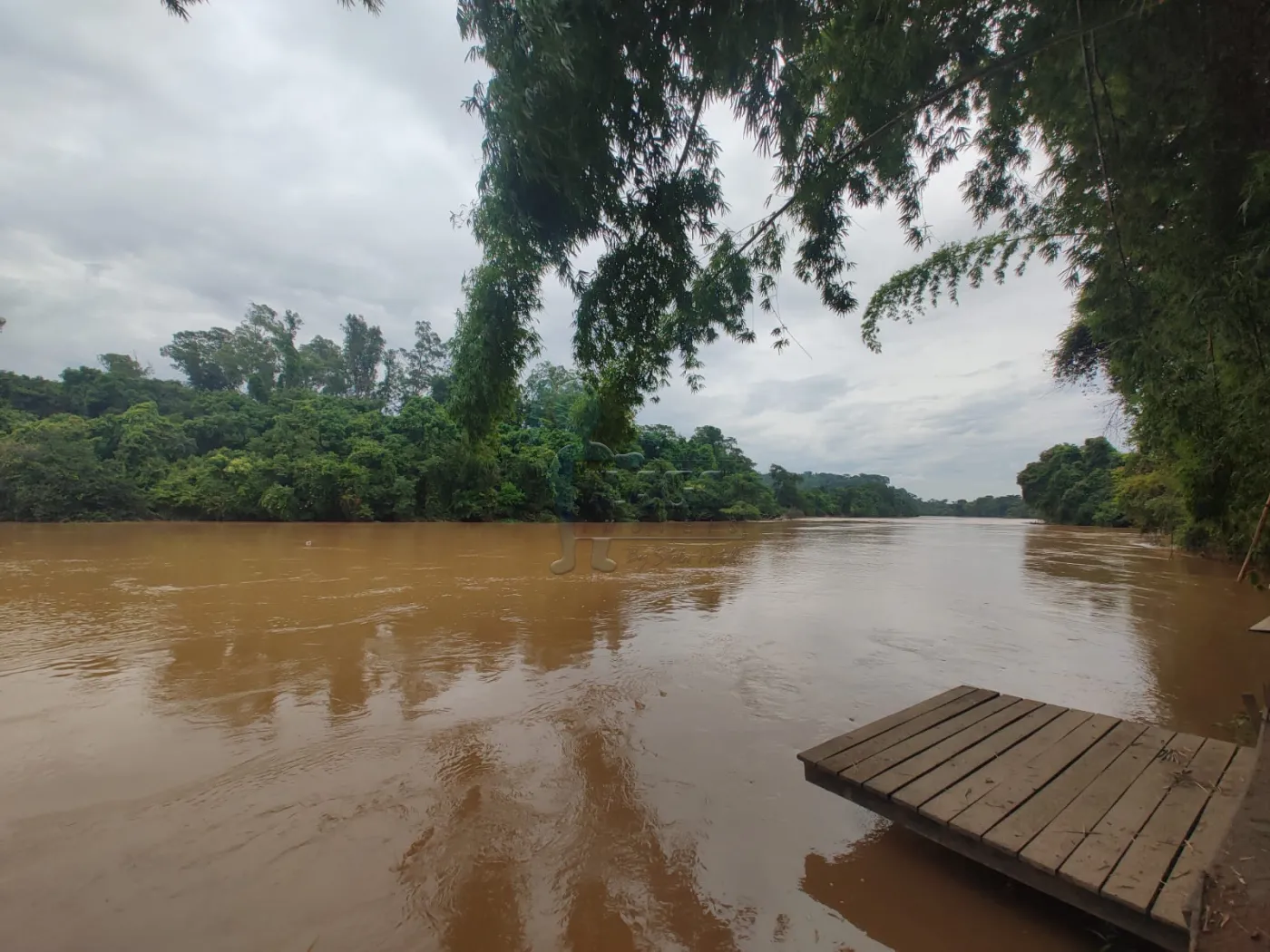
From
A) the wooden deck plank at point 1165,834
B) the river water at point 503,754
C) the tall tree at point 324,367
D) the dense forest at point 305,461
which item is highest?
the tall tree at point 324,367

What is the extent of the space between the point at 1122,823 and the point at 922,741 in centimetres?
77

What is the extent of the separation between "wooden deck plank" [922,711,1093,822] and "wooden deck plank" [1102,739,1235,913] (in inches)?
17.3

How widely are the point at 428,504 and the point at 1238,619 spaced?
971 inches

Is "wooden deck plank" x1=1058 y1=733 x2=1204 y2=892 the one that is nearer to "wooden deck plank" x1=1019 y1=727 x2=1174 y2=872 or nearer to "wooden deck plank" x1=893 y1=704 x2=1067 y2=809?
"wooden deck plank" x1=1019 y1=727 x2=1174 y2=872

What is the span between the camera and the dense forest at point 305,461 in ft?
66.4

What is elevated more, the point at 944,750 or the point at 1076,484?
the point at 1076,484

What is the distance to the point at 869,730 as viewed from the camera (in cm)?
272

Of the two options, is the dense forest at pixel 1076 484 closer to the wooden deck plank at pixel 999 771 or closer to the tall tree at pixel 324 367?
the wooden deck plank at pixel 999 771

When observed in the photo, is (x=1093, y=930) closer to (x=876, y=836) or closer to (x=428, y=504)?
(x=876, y=836)

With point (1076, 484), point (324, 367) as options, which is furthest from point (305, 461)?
point (1076, 484)

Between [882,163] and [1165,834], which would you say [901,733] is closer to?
[1165,834]

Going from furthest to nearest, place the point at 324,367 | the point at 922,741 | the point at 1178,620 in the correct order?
1. the point at 324,367
2. the point at 1178,620
3. the point at 922,741

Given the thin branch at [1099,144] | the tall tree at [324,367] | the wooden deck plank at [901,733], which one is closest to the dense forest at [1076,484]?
the thin branch at [1099,144]

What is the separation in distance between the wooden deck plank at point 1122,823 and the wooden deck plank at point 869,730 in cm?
89
